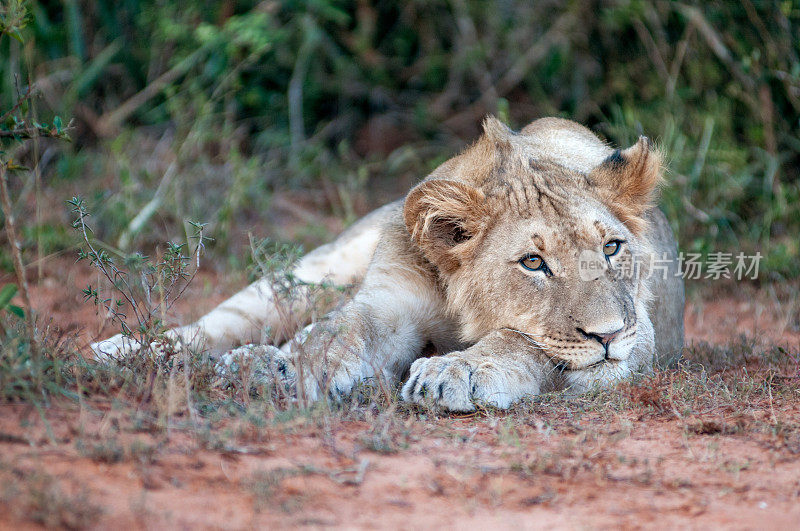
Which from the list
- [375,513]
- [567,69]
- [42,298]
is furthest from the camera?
[567,69]

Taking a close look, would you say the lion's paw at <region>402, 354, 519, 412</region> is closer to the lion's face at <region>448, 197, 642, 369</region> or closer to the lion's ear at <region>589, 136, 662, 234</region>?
the lion's face at <region>448, 197, 642, 369</region>

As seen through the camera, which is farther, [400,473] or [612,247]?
[612,247]

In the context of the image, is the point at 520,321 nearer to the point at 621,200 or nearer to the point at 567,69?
the point at 621,200

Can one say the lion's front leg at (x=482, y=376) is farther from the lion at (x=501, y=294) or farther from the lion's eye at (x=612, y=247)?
the lion's eye at (x=612, y=247)

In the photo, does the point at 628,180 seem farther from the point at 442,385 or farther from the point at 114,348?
the point at 114,348

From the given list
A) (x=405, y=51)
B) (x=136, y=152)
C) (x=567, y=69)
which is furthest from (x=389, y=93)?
(x=136, y=152)

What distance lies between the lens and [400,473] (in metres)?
2.62

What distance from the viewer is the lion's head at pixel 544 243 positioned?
12.0 ft

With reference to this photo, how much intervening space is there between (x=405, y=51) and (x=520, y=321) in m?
6.64

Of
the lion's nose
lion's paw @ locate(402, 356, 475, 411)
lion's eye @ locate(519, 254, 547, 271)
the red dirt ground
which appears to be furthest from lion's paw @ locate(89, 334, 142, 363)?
the lion's nose

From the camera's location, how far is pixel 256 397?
3.41 m

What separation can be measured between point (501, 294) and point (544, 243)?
1.02ft

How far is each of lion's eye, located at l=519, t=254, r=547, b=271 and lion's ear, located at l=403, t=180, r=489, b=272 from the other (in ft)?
0.96

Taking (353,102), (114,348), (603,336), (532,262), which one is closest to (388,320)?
(532,262)
